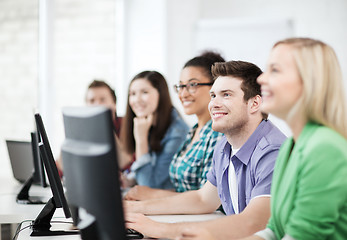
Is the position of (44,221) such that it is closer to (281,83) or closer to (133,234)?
(133,234)

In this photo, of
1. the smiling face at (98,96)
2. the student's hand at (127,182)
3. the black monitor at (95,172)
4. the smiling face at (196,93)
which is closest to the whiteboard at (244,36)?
the smiling face at (98,96)

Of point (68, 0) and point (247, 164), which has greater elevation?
point (68, 0)

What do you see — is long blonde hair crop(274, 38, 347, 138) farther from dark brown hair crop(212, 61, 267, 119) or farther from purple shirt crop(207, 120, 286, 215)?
dark brown hair crop(212, 61, 267, 119)

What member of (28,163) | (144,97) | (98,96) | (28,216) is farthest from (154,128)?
(28,216)

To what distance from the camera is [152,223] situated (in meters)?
1.58

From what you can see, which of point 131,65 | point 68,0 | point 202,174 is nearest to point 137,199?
point 202,174

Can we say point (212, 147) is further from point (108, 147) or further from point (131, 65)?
point (131, 65)

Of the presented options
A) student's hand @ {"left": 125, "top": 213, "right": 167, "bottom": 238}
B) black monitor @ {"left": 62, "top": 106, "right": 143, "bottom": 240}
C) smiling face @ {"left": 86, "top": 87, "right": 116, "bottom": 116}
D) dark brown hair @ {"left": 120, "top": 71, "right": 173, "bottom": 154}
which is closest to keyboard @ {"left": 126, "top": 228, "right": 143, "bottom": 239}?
student's hand @ {"left": 125, "top": 213, "right": 167, "bottom": 238}

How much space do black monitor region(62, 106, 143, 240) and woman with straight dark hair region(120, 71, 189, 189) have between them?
5.32 feet

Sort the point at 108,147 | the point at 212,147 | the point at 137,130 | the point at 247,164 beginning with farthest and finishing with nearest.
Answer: the point at 137,130 → the point at 212,147 → the point at 247,164 → the point at 108,147

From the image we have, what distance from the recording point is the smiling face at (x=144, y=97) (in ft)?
9.75

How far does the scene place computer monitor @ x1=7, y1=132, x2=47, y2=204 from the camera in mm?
2301

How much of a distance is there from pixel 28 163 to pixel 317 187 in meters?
2.07

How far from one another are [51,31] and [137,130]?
1.43 m
